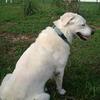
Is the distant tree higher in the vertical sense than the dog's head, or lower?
lower

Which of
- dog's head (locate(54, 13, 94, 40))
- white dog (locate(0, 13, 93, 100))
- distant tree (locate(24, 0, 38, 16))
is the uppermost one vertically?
dog's head (locate(54, 13, 94, 40))

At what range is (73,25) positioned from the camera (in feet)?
20.0

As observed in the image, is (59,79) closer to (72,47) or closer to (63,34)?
(63,34)

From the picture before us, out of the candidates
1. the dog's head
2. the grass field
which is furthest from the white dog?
the grass field

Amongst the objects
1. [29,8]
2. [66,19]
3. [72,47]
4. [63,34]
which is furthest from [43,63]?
[29,8]

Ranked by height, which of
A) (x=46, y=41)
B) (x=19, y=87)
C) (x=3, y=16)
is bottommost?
(x=3, y=16)

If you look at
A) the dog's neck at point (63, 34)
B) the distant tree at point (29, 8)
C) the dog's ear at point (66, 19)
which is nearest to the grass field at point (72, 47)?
the distant tree at point (29, 8)

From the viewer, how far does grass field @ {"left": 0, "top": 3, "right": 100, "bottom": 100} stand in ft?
21.0

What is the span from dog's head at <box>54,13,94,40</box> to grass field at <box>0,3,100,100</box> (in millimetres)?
870

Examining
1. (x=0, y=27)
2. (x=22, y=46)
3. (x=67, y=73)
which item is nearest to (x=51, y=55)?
(x=67, y=73)

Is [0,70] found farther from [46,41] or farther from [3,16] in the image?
[3,16]

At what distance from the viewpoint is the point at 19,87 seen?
17.7ft

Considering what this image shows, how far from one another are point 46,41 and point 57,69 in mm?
458

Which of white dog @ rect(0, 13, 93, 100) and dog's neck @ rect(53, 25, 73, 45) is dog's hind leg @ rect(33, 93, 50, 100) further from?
dog's neck @ rect(53, 25, 73, 45)
